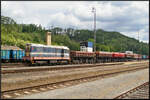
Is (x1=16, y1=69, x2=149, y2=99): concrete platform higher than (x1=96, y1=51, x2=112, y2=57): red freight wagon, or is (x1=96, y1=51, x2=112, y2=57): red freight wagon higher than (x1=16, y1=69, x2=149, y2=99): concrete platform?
(x1=96, y1=51, x2=112, y2=57): red freight wagon

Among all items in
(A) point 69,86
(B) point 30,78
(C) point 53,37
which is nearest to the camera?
(A) point 69,86

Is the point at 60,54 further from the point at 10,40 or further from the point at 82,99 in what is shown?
the point at 10,40

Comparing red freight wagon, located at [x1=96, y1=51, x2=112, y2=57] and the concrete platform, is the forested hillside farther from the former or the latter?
the concrete platform

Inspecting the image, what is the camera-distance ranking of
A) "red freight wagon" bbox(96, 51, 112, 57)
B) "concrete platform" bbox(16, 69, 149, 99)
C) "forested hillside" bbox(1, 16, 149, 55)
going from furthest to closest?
"forested hillside" bbox(1, 16, 149, 55), "red freight wagon" bbox(96, 51, 112, 57), "concrete platform" bbox(16, 69, 149, 99)

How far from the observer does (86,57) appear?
49.7 meters

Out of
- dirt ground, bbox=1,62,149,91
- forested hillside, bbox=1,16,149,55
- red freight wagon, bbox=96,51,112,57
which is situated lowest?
dirt ground, bbox=1,62,149,91

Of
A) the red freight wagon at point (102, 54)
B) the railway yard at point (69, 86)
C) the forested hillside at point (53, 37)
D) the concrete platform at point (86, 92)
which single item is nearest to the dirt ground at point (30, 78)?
the railway yard at point (69, 86)

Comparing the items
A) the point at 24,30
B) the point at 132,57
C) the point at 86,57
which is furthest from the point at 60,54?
the point at 24,30

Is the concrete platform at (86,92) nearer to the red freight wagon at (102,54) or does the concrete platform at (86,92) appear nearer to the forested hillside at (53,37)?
the red freight wagon at (102,54)

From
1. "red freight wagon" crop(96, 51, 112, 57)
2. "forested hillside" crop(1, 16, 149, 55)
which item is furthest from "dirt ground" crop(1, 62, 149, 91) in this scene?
"forested hillside" crop(1, 16, 149, 55)

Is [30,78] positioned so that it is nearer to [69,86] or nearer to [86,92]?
[69,86]

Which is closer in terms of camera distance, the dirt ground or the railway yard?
the railway yard

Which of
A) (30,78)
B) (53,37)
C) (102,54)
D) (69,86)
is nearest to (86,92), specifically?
(69,86)

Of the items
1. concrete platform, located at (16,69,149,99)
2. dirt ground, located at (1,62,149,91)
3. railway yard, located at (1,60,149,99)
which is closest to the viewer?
concrete platform, located at (16,69,149,99)
